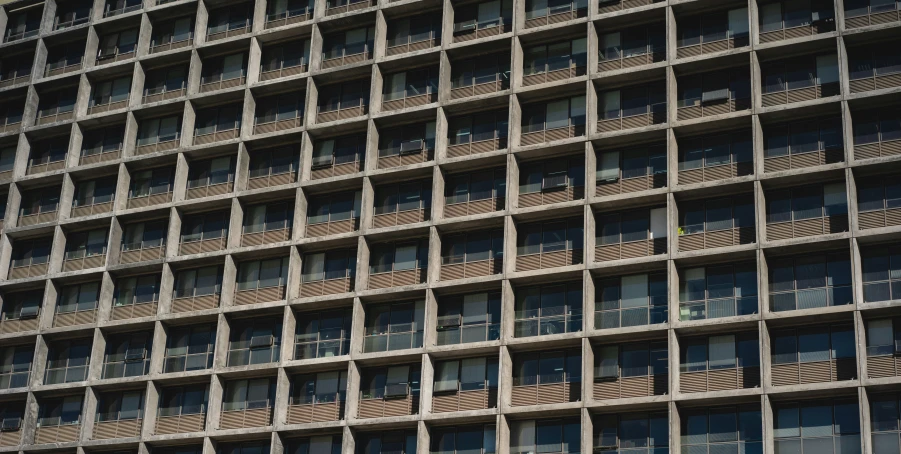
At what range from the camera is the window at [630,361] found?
61.0 m

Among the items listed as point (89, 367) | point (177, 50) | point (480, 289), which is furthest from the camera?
point (177, 50)

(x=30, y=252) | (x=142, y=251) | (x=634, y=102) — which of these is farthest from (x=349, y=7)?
(x=30, y=252)

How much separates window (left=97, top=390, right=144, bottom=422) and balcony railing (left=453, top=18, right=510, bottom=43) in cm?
2471

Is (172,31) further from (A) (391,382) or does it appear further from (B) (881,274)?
(B) (881,274)

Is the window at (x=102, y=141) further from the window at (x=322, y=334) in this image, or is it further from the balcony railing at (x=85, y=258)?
the window at (x=322, y=334)

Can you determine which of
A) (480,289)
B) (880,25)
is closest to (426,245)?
(480,289)

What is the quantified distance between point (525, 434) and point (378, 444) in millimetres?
7377

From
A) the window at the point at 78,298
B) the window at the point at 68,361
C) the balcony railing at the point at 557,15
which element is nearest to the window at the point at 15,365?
the window at the point at 68,361

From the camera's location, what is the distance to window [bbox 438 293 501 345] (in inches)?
2559

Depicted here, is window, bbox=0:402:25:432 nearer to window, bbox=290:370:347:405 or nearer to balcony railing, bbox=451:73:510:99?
window, bbox=290:370:347:405

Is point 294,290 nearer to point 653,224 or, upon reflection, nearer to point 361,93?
point 361,93

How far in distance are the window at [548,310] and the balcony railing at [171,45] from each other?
26.7 m

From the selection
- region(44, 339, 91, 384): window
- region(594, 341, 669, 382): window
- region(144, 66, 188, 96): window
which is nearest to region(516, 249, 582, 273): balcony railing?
region(594, 341, 669, 382): window

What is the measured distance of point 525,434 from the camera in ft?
205
